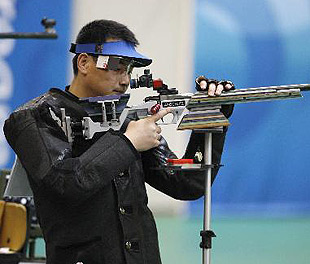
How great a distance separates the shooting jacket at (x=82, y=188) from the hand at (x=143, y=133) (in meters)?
0.03

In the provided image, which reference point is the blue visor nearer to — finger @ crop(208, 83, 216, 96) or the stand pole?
finger @ crop(208, 83, 216, 96)

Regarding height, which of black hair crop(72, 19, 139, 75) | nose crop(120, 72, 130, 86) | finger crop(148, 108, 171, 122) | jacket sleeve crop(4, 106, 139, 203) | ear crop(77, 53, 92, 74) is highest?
black hair crop(72, 19, 139, 75)

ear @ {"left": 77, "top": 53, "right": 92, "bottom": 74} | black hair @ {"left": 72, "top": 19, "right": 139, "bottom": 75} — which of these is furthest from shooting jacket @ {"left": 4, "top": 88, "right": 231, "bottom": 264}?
black hair @ {"left": 72, "top": 19, "right": 139, "bottom": 75}

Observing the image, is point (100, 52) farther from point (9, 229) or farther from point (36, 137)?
point (9, 229)

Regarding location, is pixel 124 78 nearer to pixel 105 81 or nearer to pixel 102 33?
pixel 105 81

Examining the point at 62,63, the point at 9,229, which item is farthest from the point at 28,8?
the point at 9,229

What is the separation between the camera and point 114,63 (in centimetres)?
292

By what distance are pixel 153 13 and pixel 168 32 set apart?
0.30 metres

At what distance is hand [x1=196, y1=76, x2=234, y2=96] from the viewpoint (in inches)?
114

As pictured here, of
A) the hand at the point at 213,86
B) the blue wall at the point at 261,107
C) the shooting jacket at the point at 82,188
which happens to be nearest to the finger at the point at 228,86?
the hand at the point at 213,86

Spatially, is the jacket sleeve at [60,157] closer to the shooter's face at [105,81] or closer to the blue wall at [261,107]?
the shooter's face at [105,81]

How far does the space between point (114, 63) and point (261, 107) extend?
24.5 feet

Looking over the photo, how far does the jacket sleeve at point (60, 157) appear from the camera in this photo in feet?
8.64

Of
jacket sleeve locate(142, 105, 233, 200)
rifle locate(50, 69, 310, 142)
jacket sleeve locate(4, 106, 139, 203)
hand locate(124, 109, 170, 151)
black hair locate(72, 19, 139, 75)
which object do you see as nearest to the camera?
jacket sleeve locate(4, 106, 139, 203)
